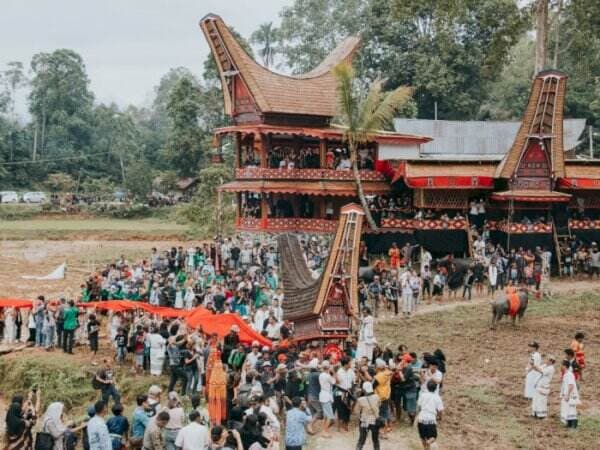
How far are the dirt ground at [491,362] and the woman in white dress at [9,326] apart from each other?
790cm

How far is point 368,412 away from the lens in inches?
520

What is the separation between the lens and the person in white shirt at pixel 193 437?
11047mm

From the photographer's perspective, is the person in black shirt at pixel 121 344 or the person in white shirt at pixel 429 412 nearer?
the person in white shirt at pixel 429 412

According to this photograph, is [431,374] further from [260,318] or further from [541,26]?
[541,26]

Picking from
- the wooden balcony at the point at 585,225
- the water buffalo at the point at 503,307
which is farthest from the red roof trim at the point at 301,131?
the water buffalo at the point at 503,307

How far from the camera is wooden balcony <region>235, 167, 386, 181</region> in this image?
3256 cm

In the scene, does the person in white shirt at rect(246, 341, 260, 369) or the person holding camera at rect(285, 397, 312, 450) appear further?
the person in white shirt at rect(246, 341, 260, 369)

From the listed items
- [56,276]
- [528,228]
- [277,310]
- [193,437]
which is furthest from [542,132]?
[193,437]

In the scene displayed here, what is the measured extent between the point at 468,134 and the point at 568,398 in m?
29.4

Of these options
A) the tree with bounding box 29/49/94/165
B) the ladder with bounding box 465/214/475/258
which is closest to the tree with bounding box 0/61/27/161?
the tree with bounding box 29/49/94/165

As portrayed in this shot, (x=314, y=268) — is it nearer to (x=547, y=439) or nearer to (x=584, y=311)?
(x=584, y=311)

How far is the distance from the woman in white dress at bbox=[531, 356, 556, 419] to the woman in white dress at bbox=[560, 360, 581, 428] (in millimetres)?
300

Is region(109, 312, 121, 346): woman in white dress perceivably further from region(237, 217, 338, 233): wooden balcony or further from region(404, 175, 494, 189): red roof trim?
region(404, 175, 494, 189): red roof trim

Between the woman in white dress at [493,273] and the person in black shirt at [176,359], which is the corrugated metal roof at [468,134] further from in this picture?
the person in black shirt at [176,359]
